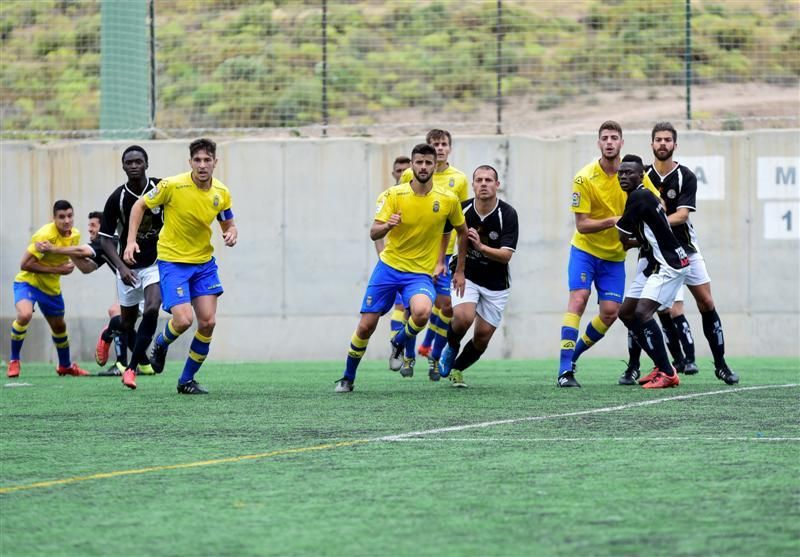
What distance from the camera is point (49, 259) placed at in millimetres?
14820

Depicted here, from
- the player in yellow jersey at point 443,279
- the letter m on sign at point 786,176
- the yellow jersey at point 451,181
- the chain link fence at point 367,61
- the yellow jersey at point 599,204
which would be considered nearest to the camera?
the yellow jersey at point 599,204

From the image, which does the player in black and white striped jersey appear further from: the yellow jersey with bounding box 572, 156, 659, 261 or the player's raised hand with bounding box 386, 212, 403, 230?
the player's raised hand with bounding box 386, 212, 403, 230

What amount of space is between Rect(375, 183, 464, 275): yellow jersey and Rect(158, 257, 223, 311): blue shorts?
1.44 m

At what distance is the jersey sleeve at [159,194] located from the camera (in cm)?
1107

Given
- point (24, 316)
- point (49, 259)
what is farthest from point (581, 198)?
point (24, 316)

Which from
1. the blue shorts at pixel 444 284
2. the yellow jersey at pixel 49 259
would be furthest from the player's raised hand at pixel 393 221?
the yellow jersey at pixel 49 259

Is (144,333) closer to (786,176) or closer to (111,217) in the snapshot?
(111,217)

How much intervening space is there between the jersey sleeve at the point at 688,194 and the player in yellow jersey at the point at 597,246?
355 mm

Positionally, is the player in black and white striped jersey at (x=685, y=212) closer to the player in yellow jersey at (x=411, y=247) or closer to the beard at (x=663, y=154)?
the beard at (x=663, y=154)

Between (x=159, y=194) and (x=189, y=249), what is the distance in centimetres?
50

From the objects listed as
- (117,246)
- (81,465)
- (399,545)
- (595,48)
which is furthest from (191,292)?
(595,48)

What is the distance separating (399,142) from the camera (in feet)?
61.0

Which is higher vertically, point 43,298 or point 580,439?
point 43,298

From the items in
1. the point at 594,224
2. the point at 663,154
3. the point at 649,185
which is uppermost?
the point at 663,154
